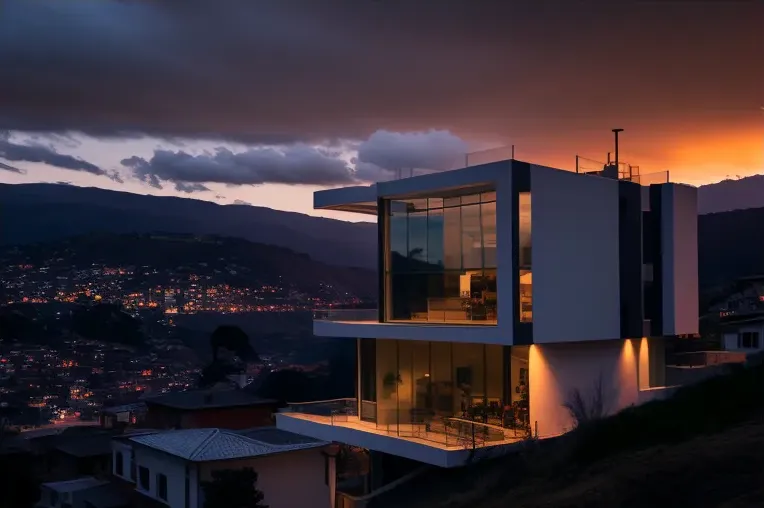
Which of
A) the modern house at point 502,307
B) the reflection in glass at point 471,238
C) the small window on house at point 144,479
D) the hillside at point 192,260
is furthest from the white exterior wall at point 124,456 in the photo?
the hillside at point 192,260

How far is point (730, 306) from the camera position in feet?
203

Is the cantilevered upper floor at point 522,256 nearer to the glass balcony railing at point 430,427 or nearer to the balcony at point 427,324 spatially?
the balcony at point 427,324

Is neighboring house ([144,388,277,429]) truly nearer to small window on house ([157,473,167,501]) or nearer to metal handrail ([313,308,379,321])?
small window on house ([157,473,167,501])

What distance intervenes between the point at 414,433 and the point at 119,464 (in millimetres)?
17476

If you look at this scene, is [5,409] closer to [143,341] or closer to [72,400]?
[72,400]

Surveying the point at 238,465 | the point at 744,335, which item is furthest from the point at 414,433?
the point at 744,335

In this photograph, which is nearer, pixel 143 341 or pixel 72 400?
pixel 72 400

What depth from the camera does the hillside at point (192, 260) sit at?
92.4 meters

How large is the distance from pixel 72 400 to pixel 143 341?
1607cm

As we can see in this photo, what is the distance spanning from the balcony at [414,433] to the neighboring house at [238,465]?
3.49 m

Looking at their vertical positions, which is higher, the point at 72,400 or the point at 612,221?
the point at 612,221

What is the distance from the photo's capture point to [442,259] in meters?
21.6

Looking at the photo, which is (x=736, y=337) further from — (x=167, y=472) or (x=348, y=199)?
(x=167, y=472)

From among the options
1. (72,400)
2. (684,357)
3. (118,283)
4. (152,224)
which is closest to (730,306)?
(684,357)
